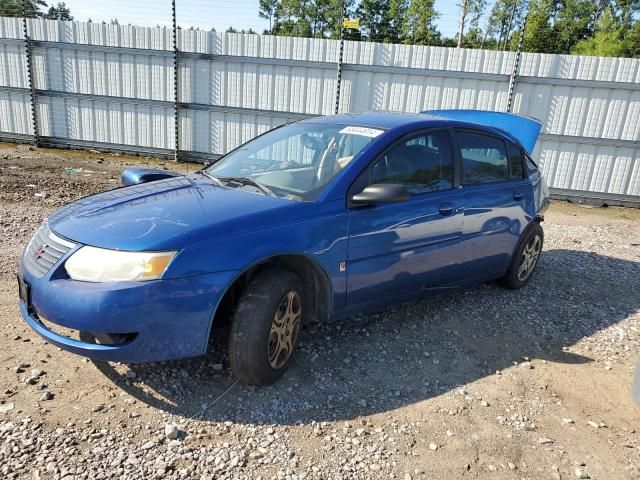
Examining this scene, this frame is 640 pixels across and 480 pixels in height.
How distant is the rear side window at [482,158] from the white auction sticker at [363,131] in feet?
2.72

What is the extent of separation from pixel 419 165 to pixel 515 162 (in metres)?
1.44

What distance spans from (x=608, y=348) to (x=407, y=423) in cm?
211

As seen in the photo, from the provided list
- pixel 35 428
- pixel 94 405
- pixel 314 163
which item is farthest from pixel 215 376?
pixel 314 163

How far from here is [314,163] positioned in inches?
141

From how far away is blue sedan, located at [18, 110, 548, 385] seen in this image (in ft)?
8.55

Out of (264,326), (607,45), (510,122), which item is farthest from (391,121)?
(607,45)

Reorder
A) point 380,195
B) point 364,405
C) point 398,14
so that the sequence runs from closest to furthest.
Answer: point 364,405 < point 380,195 < point 398,14

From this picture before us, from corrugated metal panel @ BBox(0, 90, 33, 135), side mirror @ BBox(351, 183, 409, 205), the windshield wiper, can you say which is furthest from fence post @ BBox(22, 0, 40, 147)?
side mirror @ BBox(351, 183, 409, 205)

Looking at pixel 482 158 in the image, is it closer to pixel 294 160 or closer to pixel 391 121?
pixel 391 121

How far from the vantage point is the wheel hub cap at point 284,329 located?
3018mm

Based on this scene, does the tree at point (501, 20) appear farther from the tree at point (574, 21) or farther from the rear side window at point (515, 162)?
the rear side window at point (515, 162)

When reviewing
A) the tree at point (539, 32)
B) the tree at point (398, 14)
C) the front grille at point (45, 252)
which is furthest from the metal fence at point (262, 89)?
the tree at point (398, 14)

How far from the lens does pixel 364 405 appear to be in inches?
120

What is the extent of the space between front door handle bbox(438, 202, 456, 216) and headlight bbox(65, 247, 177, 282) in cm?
205
